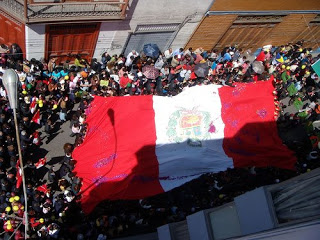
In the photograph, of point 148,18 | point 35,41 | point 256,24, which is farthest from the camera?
point 256,24

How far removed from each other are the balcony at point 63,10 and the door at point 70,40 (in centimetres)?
83

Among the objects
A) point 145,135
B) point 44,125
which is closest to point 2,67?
point 44,125

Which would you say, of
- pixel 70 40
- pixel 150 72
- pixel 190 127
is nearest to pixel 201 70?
pixel 150 72

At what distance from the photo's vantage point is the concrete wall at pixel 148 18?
15711 mm

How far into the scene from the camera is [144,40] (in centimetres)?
1748

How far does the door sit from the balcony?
2.72 ft

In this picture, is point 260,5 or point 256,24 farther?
point 256,24

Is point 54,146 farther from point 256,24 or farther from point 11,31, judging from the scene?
point 256,24

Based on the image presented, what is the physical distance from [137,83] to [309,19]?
946 cm

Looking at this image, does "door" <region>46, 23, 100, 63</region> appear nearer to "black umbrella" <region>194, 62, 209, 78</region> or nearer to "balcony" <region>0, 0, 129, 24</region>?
"balcony" <region>0, 0, 129, 24</region>

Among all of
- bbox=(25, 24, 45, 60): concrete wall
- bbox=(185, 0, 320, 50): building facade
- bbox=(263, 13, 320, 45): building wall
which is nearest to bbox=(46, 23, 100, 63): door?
bbox=(25, 24, 45, 60): concrete wall

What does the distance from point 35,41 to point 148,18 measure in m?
4.63

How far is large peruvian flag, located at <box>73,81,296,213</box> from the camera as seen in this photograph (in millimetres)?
13250

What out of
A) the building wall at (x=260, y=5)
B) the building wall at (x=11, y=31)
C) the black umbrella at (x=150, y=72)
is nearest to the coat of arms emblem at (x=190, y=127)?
the black umbrella at (x=150, y=72)
